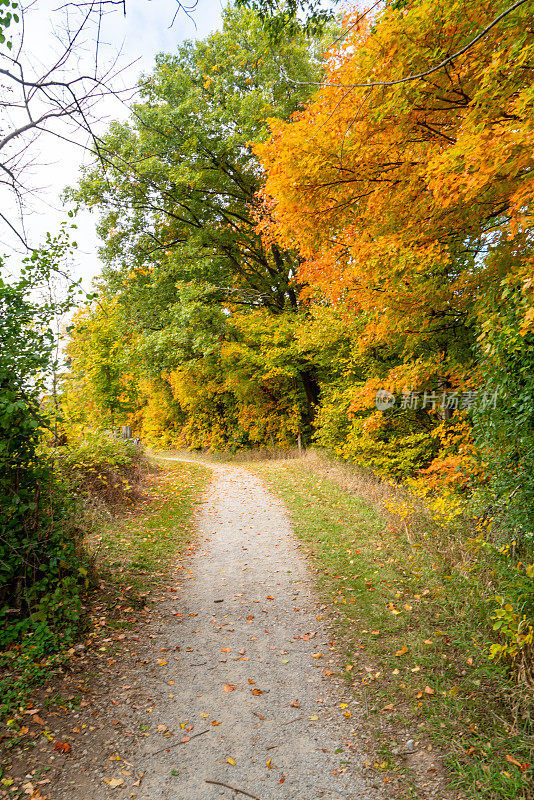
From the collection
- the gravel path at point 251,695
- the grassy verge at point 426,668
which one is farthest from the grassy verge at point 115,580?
the grassy verge at point 426,668

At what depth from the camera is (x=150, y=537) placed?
26.0 feet

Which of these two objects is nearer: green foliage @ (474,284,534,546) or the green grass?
green foliage @ (474,284,534,546)

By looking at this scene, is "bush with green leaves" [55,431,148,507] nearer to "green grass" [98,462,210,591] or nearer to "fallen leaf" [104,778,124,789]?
"green grass" [98,462,210,591]

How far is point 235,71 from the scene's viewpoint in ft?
48.9

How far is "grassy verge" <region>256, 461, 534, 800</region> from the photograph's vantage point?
9.73 feet

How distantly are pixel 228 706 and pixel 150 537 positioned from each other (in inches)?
174

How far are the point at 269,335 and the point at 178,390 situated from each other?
10.6m

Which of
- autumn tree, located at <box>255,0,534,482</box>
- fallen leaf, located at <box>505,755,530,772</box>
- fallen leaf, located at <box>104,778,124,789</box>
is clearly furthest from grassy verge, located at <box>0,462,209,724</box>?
autumn tree, located at <box>255,0,534,482</box>

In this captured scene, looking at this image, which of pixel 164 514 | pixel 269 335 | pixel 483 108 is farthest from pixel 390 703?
pixel 269 335

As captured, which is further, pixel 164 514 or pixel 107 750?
pixel 164 514

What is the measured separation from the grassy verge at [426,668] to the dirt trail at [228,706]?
30cm

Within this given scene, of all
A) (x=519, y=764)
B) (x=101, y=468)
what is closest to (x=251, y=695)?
(x=519, y=764)

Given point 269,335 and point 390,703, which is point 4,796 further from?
point 269,335

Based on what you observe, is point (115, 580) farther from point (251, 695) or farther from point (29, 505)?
point (251, 695)
